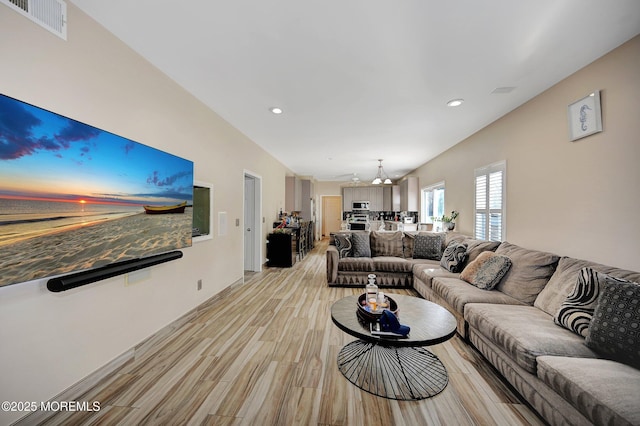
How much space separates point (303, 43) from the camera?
195 cm

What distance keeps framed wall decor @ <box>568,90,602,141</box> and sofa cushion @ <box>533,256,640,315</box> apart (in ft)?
3.77

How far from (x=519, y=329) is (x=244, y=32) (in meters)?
2.99

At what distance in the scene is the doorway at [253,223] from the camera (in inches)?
201

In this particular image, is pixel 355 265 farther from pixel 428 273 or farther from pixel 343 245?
pixel 428 273

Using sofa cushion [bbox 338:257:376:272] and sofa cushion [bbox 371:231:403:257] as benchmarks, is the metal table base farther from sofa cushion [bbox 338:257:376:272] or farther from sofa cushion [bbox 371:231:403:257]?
sofa cushion [bbox 371:231:403:257]

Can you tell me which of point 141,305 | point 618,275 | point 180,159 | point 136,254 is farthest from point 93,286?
point 618,275

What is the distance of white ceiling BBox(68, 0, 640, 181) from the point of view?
163 cm

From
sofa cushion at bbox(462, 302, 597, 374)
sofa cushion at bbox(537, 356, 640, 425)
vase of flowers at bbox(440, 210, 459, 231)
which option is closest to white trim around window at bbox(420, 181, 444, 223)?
vase of flowers at bbox(440, 210, 459, 231)

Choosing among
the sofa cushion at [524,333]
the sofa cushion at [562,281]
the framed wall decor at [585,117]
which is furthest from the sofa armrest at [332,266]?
the framed wall decor at [585,117]

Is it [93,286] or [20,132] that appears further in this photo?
[93,286]

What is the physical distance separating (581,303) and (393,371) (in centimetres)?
144

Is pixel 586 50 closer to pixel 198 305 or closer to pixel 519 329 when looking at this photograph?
pixel 519 329

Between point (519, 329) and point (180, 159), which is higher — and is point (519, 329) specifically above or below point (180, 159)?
below

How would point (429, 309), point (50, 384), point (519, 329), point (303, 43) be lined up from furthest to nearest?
point (429, 309)
point (303, 43)
point (519, 329)
point (50, 384)
